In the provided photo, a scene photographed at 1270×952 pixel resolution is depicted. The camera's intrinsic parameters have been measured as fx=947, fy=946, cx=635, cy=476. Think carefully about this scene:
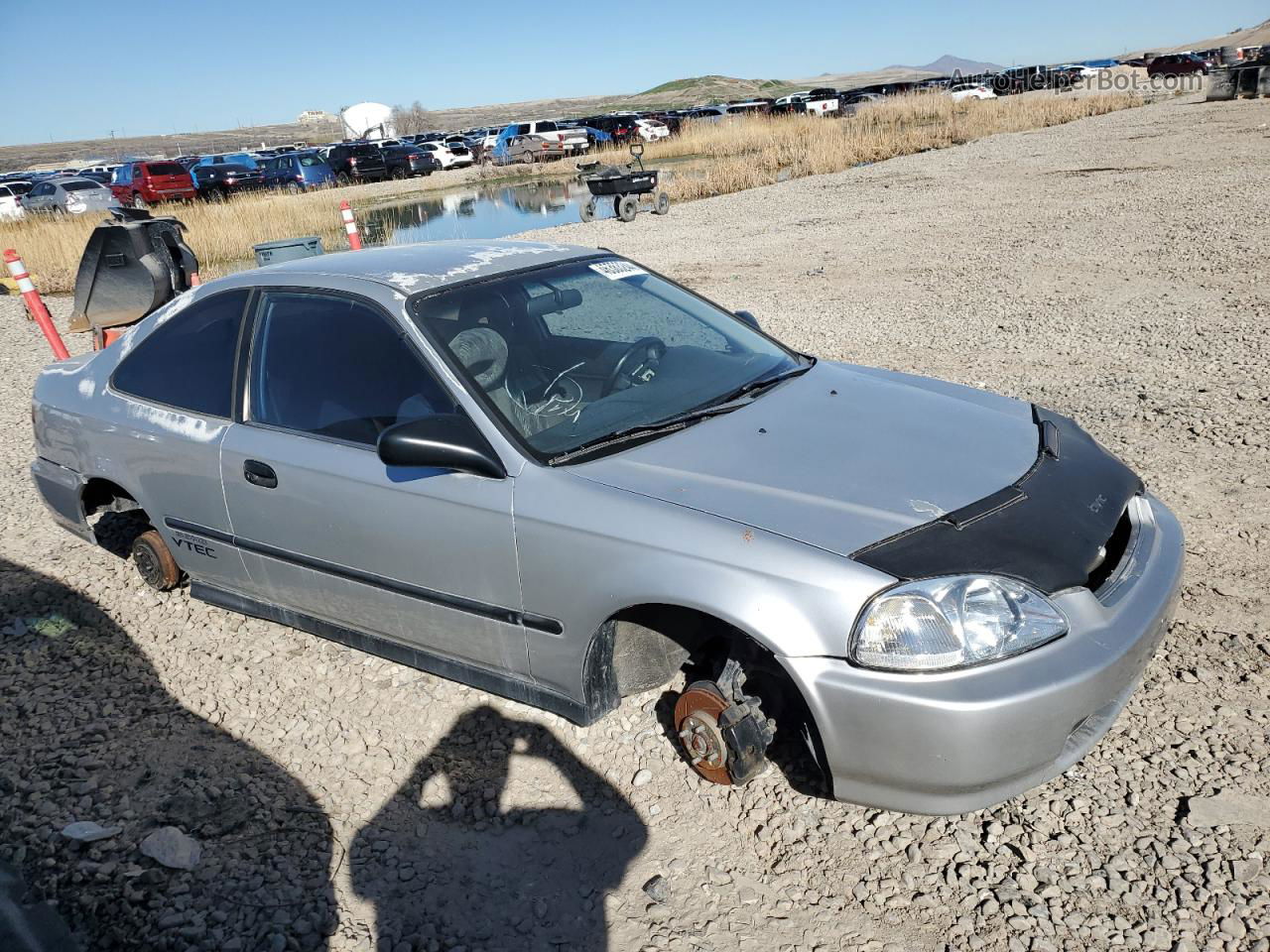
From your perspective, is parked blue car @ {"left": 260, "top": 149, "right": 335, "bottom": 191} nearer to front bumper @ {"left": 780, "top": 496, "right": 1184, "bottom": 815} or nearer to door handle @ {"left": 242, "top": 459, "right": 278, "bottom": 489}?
door handle @ {"left": 242, "top": 459, "right": 278, "bottom": 489}

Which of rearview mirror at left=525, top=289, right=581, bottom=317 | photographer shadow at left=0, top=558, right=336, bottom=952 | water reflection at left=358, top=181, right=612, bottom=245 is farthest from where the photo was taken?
water reflection at left=358, top=181, right=612, bottom=245

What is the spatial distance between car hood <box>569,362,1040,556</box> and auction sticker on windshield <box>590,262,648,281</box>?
94cm

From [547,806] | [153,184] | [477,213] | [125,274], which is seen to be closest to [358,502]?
[547,806]

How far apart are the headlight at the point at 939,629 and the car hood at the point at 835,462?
0.19 m

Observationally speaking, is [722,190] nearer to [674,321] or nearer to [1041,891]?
[674,321]

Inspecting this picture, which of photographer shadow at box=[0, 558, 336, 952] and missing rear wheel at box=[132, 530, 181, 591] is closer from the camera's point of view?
photographer shadow at box=[0, 558, 336, 952]

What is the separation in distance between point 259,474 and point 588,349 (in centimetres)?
131

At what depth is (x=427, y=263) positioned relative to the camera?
369 centimetres

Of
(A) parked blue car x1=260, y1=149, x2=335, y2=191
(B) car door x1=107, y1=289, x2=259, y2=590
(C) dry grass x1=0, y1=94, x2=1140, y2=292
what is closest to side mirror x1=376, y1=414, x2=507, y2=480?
(B) car door x1=107, y1=289, x2=259, y2=590

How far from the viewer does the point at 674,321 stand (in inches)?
154

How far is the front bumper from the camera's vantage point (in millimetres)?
2320

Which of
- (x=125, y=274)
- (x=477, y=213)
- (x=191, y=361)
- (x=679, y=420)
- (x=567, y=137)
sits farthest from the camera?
(x=567, y=137)

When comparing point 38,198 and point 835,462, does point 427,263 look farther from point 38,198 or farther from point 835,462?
point 38,198

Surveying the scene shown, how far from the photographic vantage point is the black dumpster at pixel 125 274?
8.26 meters
